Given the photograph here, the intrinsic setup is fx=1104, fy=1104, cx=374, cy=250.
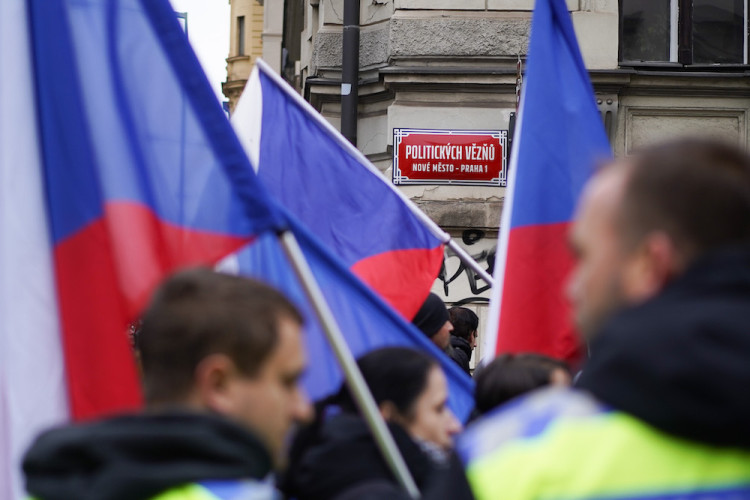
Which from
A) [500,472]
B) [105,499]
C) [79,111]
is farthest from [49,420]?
[500,472]

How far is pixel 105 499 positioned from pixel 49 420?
125 centimetres

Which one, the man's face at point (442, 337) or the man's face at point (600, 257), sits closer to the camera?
the man's face at point (600, 257)

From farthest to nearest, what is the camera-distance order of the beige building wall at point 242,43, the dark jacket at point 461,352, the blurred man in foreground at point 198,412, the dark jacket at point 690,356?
the beige building wall at point 242,43 < the dark jacket at point 461,352 < the blurred man in foreground at point 198,412 < the dark jacket at point 690,356

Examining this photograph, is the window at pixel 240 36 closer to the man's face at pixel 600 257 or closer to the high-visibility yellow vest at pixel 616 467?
the man's face at pixel 600 257

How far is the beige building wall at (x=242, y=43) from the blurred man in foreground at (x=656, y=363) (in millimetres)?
47235

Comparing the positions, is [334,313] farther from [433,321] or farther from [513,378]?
[433,321]

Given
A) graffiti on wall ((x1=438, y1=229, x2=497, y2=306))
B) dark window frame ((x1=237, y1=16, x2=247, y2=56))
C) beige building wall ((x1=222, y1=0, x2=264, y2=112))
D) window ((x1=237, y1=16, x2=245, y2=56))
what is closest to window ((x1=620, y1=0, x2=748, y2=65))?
graffiti on wall ((x1=438, y1=229, x2=497, y2=306))

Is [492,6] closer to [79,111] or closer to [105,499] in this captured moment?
[79,111]

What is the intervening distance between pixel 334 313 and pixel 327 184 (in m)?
1.47

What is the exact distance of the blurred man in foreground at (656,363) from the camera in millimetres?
1272

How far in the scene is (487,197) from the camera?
1038 cm

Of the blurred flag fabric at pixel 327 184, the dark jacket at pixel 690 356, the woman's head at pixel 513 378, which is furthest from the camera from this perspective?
the blurred flag fabric at pixel 327 184

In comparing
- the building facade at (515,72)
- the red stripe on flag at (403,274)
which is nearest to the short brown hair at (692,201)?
the red stripe on flag at (403,274)

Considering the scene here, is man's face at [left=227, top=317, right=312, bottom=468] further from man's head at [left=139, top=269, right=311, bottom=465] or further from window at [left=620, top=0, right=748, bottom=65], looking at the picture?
window at [left=620, top=0, right=748, bottom=65]
